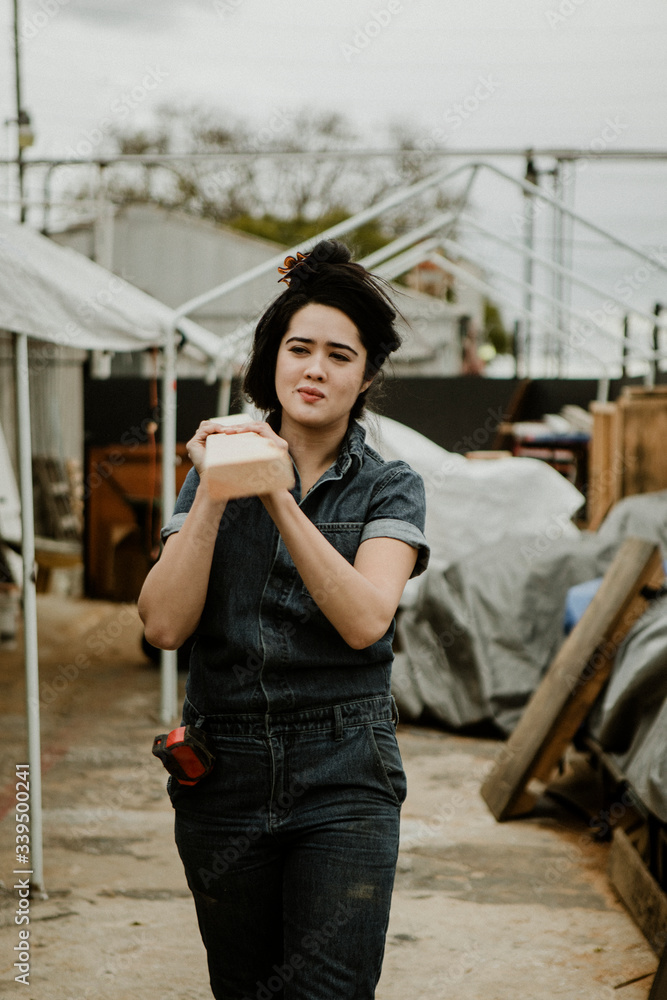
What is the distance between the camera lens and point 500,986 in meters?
3.10

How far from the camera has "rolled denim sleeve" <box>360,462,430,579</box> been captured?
1.66 metres

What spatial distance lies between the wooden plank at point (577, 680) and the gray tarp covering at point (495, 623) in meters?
1.13

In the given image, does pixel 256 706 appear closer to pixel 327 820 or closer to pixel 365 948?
pixel 327 820

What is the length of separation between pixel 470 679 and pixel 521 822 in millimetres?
1493

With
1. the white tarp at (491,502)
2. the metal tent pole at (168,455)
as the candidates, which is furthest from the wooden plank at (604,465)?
the metal tent pole at (168,455)

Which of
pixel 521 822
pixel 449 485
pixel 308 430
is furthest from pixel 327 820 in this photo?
pixel 449 485

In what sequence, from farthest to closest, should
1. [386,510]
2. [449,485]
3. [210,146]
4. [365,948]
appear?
1. [210,146]
2. [449,485]
3. [386,510]
4. [365,948]

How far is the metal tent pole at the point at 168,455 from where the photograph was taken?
18.9 ft

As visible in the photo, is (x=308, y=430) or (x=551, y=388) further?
(x=551, y=388)

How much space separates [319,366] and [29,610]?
2455 mm

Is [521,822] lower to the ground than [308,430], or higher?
lower

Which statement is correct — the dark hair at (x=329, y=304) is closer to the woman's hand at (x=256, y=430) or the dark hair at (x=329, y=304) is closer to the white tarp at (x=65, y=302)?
the woman's hand at (x=256, y=430)

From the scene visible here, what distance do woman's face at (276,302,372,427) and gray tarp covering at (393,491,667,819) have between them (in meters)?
4.38

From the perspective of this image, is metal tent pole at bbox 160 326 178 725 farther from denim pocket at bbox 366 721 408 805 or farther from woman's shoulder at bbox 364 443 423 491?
denim pocket at bbox 366 721 408 805
